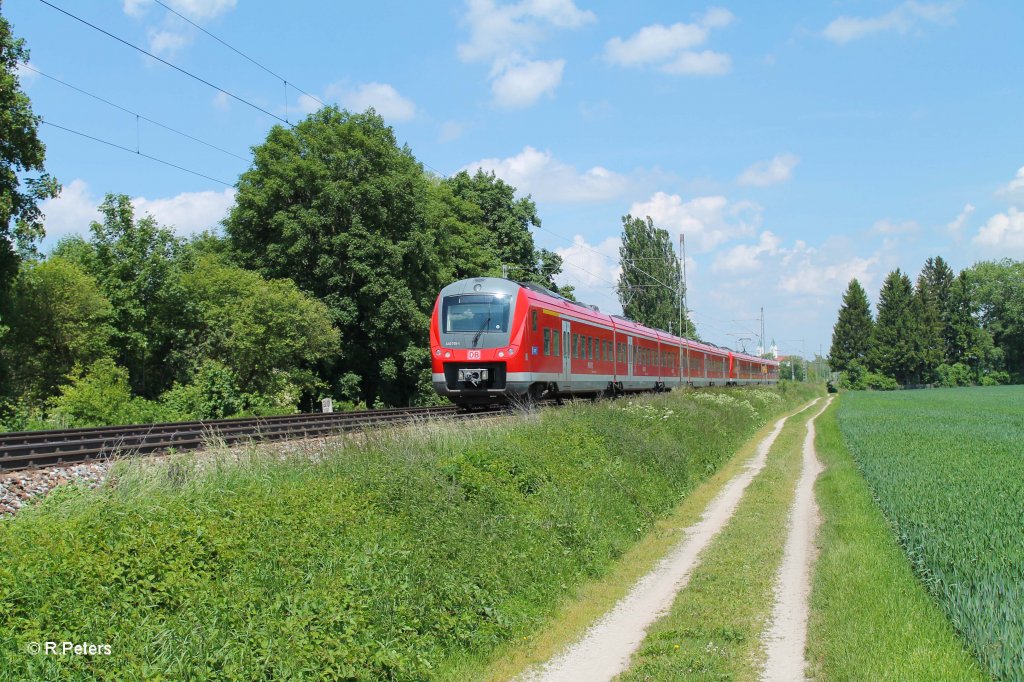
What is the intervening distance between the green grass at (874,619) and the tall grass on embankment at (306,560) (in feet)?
9.26

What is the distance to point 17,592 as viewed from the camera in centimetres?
478

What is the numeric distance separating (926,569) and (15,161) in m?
28.0

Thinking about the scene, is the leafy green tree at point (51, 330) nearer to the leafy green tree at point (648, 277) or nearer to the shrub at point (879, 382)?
the leafy green tree at point (648, 277)

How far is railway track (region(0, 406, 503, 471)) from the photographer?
444 inches

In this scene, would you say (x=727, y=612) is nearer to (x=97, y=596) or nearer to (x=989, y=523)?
(x=989, y=523)

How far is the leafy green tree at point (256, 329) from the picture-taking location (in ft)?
106

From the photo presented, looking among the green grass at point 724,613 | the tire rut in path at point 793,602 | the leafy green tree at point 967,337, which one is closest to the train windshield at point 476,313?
the green grass at point 724,613

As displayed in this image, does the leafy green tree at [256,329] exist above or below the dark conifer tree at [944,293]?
below

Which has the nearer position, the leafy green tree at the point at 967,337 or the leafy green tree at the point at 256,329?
the leafy green tree at the point at 256,329

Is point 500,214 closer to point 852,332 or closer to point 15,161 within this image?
point 15,161

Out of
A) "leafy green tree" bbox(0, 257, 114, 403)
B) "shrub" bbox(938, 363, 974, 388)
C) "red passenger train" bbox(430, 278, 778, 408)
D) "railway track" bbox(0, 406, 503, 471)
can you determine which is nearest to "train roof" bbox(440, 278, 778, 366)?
"red passenger train" bbox(430, 278, 778, 408)

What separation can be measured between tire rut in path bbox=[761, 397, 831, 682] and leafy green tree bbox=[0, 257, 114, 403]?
27049 mm

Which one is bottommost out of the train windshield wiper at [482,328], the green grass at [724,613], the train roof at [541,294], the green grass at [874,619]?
the green grass at [724,613]

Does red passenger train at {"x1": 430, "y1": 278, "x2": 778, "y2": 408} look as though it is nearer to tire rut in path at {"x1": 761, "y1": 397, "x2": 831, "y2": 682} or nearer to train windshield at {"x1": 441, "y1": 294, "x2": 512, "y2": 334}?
train windshield at {"x1": 441, "y1": 294, "x2": 512, "y2": 334}
